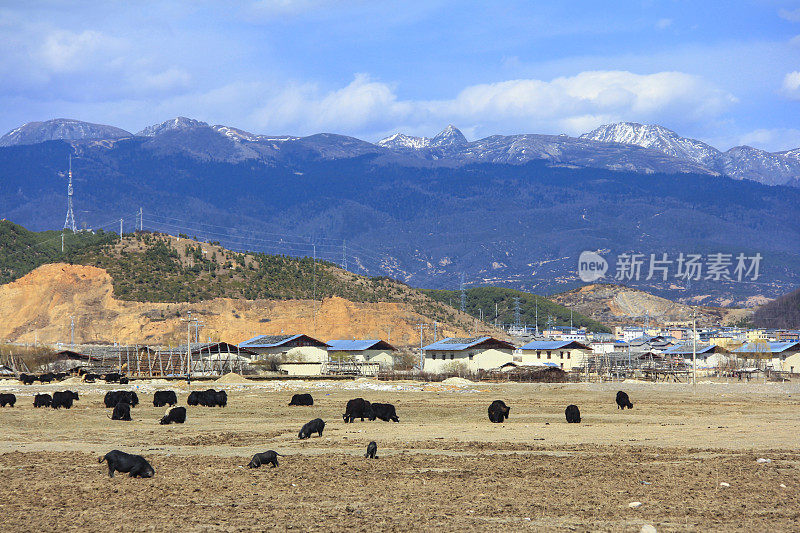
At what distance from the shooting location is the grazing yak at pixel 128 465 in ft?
61.6

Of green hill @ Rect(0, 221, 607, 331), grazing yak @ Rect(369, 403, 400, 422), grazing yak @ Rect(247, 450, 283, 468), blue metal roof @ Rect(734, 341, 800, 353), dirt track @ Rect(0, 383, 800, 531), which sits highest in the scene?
green hill @ Rect(0, 221, 607, 331)

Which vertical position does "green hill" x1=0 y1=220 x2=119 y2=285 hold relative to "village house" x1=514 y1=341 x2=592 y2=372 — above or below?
above

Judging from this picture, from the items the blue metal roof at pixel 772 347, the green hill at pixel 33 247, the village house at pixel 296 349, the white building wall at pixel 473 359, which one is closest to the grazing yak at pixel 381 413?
the white building wall at pixel 473 359

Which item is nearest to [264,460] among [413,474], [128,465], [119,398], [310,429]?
[128,465]

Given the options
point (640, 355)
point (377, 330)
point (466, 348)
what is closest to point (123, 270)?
point (377, 330)

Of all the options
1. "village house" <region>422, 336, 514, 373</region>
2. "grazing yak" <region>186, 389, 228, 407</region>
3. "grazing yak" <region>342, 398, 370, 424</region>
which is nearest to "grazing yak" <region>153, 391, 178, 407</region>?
"grazing yak" <region>186, 389, 228, 407</region>

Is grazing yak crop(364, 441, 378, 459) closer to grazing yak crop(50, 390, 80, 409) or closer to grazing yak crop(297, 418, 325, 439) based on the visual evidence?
grazing yak crop(297, 418, 325, 439)

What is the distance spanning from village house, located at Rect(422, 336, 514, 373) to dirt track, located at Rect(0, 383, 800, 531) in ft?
173

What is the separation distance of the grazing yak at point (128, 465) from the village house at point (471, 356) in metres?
68.7

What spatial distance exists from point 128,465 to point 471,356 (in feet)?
235

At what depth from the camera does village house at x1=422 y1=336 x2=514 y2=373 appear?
3474 inches

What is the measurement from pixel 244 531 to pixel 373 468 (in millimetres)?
6295

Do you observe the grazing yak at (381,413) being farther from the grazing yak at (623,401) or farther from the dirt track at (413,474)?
the grazing yak at (623,401)

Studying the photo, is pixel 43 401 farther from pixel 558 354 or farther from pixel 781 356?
pixel 781 356
